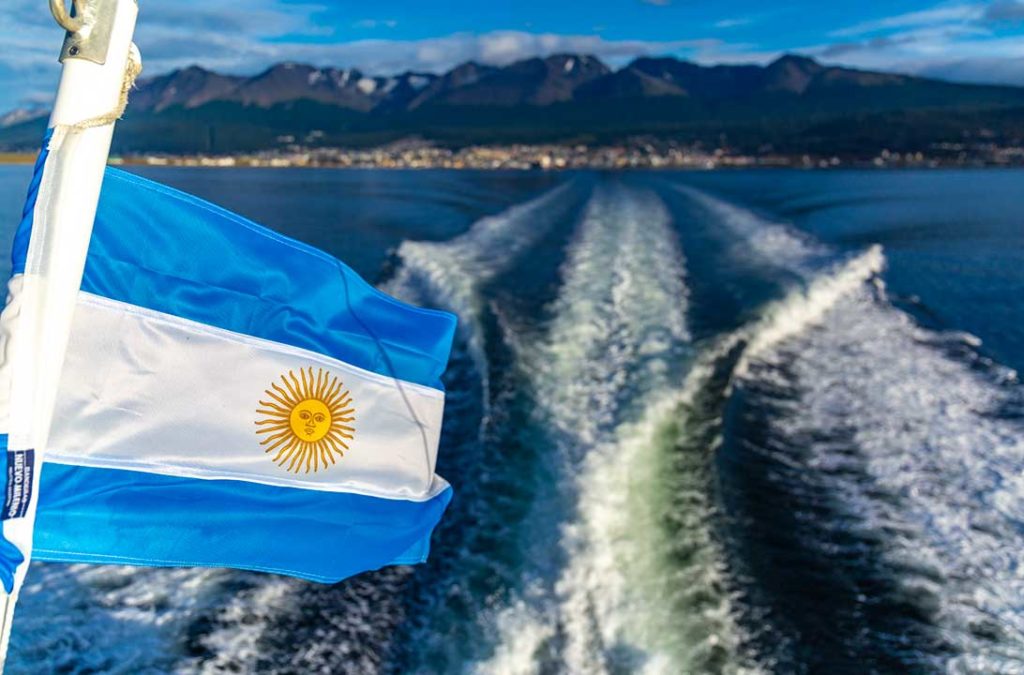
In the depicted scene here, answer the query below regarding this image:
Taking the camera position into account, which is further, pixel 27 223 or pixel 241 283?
pixel 241 283

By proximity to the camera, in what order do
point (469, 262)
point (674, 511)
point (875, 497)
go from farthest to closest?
1. point (469, 262)
2. point (875, 497)
3. point (674, 511)

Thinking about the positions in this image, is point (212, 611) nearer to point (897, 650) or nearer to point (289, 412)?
point (289, 412)

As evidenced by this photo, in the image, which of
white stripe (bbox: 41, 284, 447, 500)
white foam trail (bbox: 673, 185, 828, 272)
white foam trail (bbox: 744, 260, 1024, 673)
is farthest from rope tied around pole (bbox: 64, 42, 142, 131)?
white foam trail (bbox: 673, 185, 828, 272)

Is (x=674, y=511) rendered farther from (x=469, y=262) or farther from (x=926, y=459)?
(x=469, y=262)

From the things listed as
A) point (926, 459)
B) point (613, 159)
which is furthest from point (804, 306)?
point (613, 159)

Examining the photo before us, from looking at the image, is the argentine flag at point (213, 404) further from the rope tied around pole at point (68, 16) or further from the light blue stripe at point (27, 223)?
the rope tied around pole at point (68, 16)

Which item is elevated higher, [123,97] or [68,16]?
[68,16]

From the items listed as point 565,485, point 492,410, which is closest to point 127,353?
point 565,485

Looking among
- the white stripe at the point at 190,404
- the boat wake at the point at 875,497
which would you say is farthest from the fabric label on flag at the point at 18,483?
the boat wake at the point at 875,497
